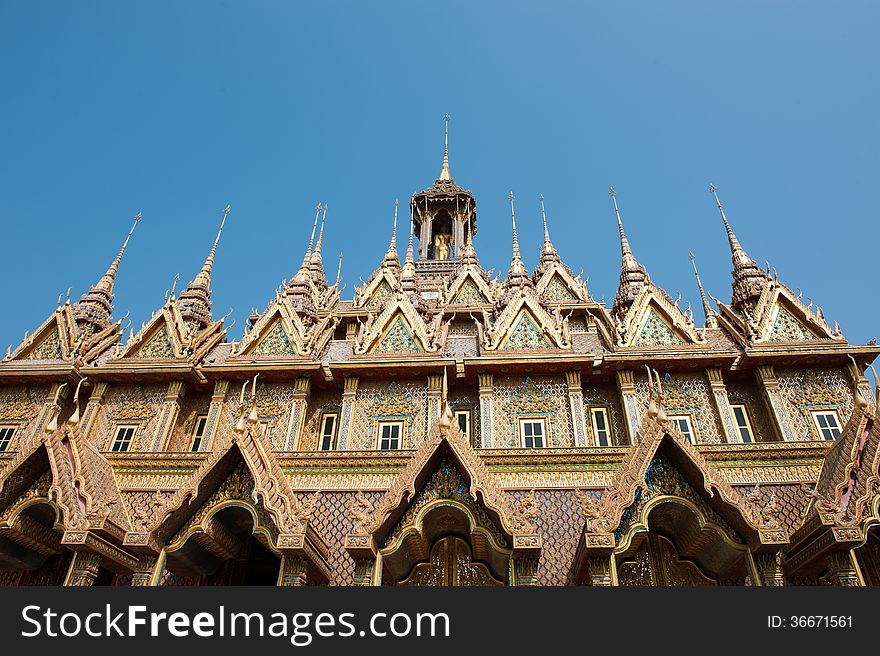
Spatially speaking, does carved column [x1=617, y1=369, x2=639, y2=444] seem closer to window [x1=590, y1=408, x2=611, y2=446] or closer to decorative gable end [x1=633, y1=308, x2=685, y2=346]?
window [x1=590, y1=408, x2=611, y2=446]

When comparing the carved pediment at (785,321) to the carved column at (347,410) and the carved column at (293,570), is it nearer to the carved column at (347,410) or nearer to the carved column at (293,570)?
the carved column at (347,410)

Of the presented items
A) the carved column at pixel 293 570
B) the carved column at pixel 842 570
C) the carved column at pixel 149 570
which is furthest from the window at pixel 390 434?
the carved column at pixel 842 570

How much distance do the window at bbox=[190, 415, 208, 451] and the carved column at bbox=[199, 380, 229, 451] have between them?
0.20m

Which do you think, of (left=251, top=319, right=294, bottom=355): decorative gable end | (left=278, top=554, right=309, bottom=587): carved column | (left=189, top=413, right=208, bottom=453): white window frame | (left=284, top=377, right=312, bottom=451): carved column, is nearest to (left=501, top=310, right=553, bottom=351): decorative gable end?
(left=284, top=377, right=312, bottom=451): carved column

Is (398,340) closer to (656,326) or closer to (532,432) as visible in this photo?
(532,432)

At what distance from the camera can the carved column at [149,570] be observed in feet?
29.5

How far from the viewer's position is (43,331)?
18.2 m

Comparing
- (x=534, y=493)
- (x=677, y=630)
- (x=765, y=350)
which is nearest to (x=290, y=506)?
(x=534, y=493)

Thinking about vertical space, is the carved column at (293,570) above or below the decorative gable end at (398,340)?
below

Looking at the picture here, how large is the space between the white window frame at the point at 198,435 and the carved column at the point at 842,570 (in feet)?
44.6

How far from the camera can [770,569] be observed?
8305 mm

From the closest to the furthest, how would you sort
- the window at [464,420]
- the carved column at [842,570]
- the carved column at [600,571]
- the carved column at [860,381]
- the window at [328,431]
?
the carved column at [842,570] < the carved column at [600,571] < the carved column at [860,381] < the window at [464,420] < the window at [328,431]

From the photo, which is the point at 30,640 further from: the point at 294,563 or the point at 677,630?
the point at 677,630

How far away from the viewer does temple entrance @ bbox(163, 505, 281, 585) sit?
935cm
